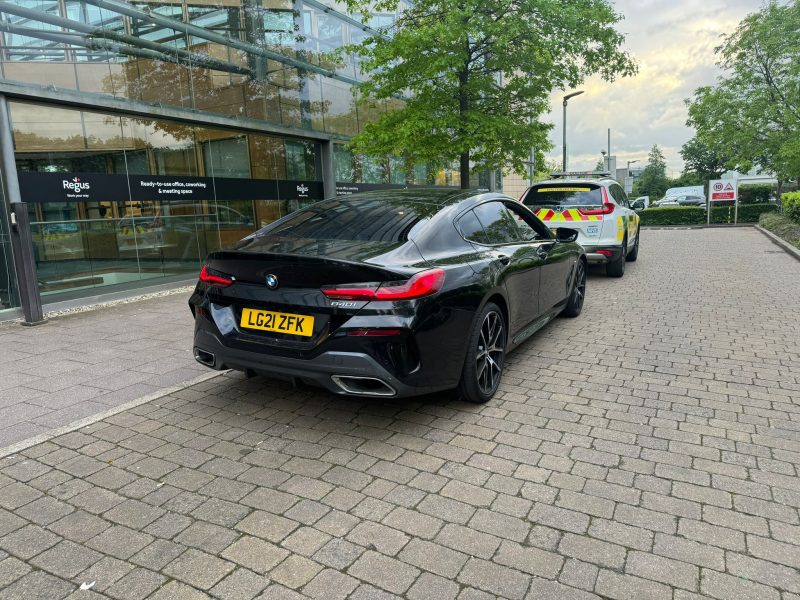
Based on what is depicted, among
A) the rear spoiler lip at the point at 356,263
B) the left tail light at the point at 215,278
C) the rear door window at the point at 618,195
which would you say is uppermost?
the rear door window at the point at 618,195

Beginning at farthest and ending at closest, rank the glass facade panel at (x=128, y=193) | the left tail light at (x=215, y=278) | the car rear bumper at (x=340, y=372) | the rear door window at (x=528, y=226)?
1. the glass facade panel at (x=128, y=193)
2. the rear door window at (x=528, y=226)
3. the left tail light at (x=215, y=278)
4. the car rear bumper at (x=340, y=372)

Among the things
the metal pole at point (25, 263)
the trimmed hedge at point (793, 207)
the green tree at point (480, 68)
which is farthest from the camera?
the trimmed hedge at point (793, 207)

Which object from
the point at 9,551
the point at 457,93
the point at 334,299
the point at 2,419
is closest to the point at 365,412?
the point at 334,299

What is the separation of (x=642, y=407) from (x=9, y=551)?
3.79 metres

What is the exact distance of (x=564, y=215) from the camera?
385 inches

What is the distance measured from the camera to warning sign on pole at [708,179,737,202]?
2522cm

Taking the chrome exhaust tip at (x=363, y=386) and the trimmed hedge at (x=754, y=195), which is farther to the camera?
the trimmed hedge at (x=754, y=195)

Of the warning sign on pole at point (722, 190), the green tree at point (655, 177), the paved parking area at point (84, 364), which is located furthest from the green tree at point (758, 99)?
the green tree at point (655, 177)

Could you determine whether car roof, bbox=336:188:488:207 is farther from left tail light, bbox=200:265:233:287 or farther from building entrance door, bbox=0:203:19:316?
building entrance door, bbox=0:203:19:316

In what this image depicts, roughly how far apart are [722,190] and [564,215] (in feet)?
64.7

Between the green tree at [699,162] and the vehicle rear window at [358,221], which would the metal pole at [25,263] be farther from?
the green tree at [699,162]

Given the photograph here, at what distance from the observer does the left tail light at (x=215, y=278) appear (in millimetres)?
3736

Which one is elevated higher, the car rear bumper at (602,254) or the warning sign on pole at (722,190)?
the warning sign on pole at (722,190)

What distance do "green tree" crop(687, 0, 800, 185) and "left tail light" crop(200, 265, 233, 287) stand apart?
977 inches
